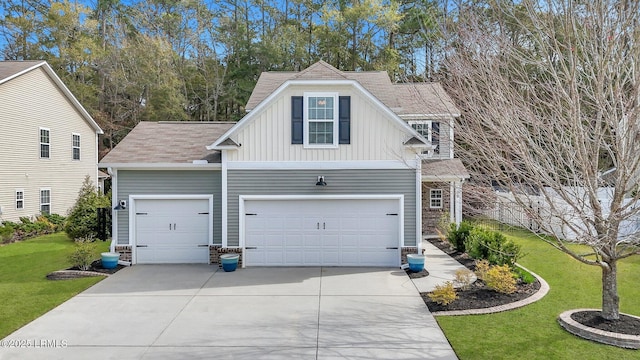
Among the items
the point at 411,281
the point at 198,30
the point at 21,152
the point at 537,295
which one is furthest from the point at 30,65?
the point at 537,295

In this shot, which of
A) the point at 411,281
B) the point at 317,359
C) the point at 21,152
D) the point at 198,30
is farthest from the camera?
the point at 198,30

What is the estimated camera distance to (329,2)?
33.2 meters

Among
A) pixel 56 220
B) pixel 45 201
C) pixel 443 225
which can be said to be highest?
pixel 45 201

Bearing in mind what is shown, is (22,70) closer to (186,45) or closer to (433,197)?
(186,45)

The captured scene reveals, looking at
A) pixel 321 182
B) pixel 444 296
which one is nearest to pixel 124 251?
pixel 321 182

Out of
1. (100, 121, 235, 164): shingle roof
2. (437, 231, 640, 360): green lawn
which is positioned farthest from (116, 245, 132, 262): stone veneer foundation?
(437, 231, 640, 360): green lawn

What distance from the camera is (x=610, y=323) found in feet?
22.3

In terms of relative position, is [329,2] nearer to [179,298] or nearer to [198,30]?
[198,30]

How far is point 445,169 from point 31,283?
13.9 meters

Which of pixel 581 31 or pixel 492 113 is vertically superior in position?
pixel 581 31

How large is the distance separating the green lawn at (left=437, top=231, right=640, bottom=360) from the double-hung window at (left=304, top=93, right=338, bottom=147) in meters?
5.90

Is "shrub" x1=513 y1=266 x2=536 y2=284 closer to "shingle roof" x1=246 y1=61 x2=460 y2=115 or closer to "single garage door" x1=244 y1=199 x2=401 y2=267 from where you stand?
"single garage door" x1=244 y1=199 x2=401 y2=267

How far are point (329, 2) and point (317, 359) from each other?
105ft

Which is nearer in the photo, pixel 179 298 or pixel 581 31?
pixel 581 31
